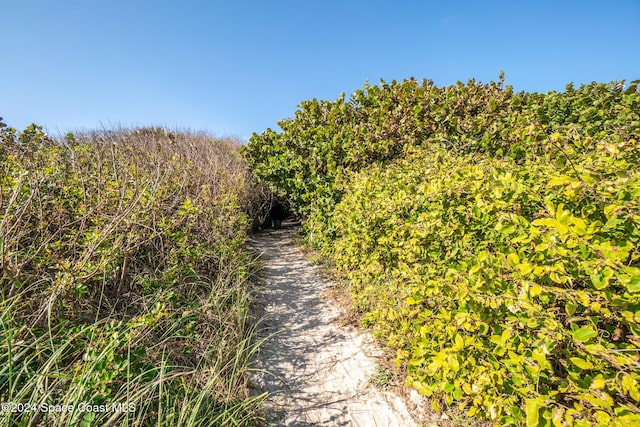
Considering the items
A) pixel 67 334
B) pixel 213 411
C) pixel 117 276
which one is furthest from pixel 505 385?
pixel 117 276

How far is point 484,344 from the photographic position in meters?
1.77

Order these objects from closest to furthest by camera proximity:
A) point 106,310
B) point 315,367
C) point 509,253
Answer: point 509,253 < point 106,310 < point 315,367

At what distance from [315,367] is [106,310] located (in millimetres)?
2075

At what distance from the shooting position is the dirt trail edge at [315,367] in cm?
230

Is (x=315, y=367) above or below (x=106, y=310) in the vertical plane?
below

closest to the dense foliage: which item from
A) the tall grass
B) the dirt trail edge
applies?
the dirt trail edge

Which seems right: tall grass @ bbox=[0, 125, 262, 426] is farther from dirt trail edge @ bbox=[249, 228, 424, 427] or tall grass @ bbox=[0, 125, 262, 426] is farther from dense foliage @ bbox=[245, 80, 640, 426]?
dense foliage @ bbox=[245, 80, 640, 426]

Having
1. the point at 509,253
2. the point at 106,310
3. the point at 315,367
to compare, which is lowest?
the point at 315,367

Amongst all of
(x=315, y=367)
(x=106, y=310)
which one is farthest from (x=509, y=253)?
(x=106, y=310)

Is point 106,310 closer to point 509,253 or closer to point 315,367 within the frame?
point 315,367

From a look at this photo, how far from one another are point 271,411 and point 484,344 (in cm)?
177

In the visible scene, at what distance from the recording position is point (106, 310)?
2471 millimetres

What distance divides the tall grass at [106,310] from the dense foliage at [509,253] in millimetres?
1595

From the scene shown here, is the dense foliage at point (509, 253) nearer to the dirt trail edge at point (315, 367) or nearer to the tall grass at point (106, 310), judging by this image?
Answer: the dirt trail edge at point (315, 367)
